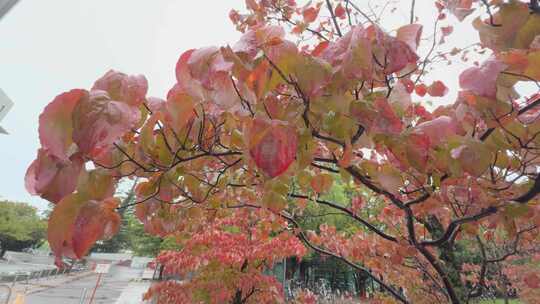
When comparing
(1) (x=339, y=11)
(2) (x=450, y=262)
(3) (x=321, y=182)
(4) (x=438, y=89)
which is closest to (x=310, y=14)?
(1) (x=339, y=11)

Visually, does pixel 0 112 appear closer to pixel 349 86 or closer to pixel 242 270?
pixel 242 270

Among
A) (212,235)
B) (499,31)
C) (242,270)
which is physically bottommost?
(242,270)

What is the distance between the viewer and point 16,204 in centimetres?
2305

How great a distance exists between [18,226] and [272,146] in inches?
1130

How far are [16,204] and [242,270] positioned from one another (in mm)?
28401

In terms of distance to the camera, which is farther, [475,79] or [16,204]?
[16,204]

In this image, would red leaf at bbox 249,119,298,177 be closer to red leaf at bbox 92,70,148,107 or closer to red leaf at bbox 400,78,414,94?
red leaf at bbox 92,70,148,107

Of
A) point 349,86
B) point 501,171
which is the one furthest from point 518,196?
point 349,86

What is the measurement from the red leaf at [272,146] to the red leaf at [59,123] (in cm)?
17

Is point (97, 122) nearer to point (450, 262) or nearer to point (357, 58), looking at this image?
point (357, 58)

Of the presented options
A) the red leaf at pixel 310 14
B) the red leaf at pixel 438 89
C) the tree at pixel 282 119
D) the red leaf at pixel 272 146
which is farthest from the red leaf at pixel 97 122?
the red leaf at pixel 310 14

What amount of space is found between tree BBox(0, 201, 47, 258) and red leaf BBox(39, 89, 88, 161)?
2607 centimetres

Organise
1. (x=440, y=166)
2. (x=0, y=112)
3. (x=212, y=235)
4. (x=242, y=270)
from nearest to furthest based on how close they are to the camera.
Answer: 1. (x=440, y=166)
2. (x=0, y=112)
3. (x=212, y=235)
4. (x=242, y=270)

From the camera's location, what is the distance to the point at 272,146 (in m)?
0.29
